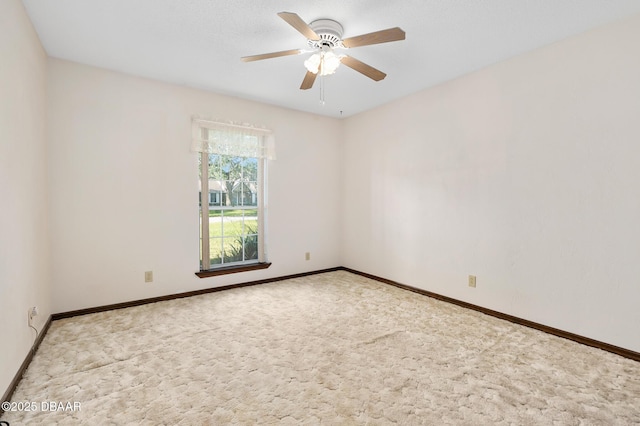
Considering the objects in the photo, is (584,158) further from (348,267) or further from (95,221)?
(95,221)

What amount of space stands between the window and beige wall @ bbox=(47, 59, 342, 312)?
158 millimetres

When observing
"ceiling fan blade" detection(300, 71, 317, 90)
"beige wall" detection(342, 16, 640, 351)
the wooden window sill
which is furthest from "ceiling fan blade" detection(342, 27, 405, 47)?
the wooden window sill

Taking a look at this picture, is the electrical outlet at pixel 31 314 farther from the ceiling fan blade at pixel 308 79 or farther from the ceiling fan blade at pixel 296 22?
the ceiling fan blade at pixel 308 79

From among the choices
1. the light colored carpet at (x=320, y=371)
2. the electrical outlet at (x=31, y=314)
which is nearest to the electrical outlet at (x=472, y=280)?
the light colored carpet at (x=320, y=371)

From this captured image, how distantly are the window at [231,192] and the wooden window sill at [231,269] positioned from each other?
0.01m

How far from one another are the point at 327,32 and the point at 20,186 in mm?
2427

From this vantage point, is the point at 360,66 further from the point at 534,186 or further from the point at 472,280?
the point at 472,280

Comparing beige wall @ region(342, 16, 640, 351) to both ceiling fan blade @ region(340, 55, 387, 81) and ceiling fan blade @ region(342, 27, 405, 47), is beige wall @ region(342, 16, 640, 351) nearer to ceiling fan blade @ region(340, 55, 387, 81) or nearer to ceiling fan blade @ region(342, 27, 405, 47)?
ceiling fan blade @ region(340, 55, 387, 81)

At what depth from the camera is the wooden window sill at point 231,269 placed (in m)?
3.67

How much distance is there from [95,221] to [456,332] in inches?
144

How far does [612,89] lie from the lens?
7.36 ft

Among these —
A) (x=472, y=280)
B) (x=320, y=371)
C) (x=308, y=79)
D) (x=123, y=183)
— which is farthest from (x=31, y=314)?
(x=472, y=280)

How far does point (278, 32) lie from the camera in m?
2.36

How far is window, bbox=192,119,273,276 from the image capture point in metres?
3.72
